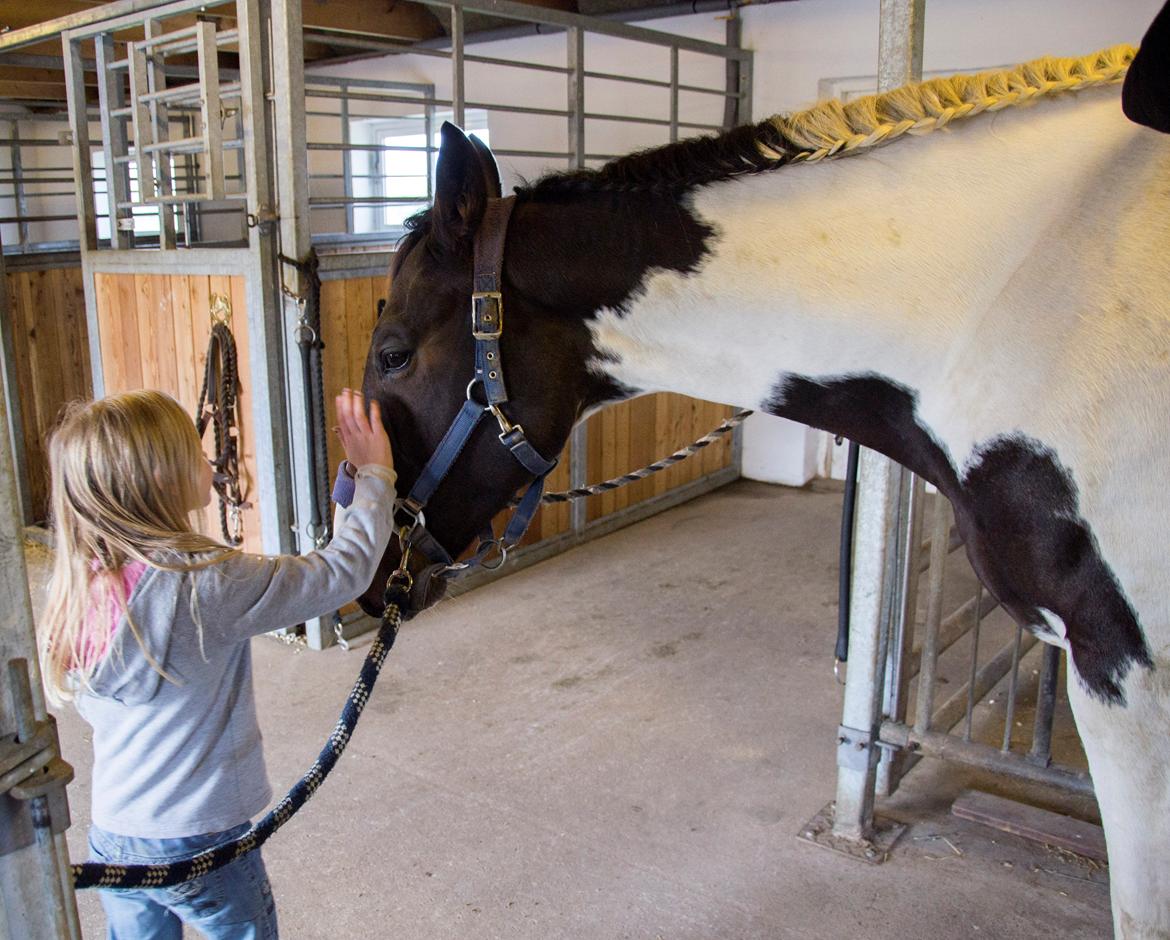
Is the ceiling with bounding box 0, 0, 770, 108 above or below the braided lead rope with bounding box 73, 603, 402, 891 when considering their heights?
above

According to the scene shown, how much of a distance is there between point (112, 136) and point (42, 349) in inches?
56.6

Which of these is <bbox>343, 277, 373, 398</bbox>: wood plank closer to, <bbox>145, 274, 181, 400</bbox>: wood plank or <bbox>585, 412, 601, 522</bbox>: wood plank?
<bbox>145, 274, 181, 400</bbox>: wood plank

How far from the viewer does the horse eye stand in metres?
1.30

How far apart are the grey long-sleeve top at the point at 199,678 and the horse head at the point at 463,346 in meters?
0.10

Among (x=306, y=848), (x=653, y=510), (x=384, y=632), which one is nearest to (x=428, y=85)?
(x=653, y=510)

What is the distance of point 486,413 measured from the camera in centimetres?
128

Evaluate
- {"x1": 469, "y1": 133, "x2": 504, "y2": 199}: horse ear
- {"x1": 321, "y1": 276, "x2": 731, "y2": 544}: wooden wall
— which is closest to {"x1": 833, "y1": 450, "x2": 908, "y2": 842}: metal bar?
{"x1": 469, "y1": 133, "x2": 504, "y2": 199}: horse ear

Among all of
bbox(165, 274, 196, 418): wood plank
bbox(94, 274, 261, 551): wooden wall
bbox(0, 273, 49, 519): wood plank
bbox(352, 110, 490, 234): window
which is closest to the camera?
bbox(94, 274, 261, 551): wooden wall

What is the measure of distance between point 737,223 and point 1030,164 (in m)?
0.33

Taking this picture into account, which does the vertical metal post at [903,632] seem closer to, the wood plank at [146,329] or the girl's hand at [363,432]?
Answer: the girl's hand at [363,432]

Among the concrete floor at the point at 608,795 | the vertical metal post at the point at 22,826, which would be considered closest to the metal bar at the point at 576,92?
the concrete floor at the point at 608,795

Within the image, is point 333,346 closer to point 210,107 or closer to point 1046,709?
point 210,107

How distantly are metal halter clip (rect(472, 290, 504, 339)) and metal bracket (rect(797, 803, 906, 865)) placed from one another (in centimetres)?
150

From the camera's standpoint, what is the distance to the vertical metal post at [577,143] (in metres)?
3.92
